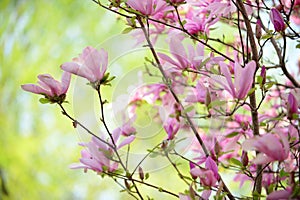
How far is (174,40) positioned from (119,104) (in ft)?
0.61

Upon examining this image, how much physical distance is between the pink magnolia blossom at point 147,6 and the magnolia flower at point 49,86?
0.10m

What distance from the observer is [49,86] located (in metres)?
0.49

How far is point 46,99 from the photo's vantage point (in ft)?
1.64

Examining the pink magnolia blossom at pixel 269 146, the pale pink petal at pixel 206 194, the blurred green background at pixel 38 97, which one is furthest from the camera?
the blurred green background at pixel 38 97

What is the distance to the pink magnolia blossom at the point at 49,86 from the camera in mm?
481

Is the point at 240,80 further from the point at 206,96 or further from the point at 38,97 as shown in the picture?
Answer: the point at 38,97

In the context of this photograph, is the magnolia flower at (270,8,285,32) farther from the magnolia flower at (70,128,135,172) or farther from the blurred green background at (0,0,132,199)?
the blurred green background at (0,0,132,199)

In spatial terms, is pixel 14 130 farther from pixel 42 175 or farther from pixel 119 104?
pixel 119 104

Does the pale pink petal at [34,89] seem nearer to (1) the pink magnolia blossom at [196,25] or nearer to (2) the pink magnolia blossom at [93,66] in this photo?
(2) the pink magnolia blossom at [93,66]

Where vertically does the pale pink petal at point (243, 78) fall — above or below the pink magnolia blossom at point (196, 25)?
below

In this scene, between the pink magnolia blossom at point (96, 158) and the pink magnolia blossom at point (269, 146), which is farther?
the pink magnolia blossom at point (96, 158)

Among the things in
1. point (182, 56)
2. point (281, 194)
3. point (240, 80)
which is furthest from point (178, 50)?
point (281, 194)

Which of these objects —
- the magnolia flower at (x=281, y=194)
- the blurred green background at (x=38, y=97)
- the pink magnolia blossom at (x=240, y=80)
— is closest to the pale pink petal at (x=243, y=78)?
the pink magnolia blossom at (x=240, y=80)

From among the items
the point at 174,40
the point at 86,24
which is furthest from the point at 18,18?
the point at 174,40
